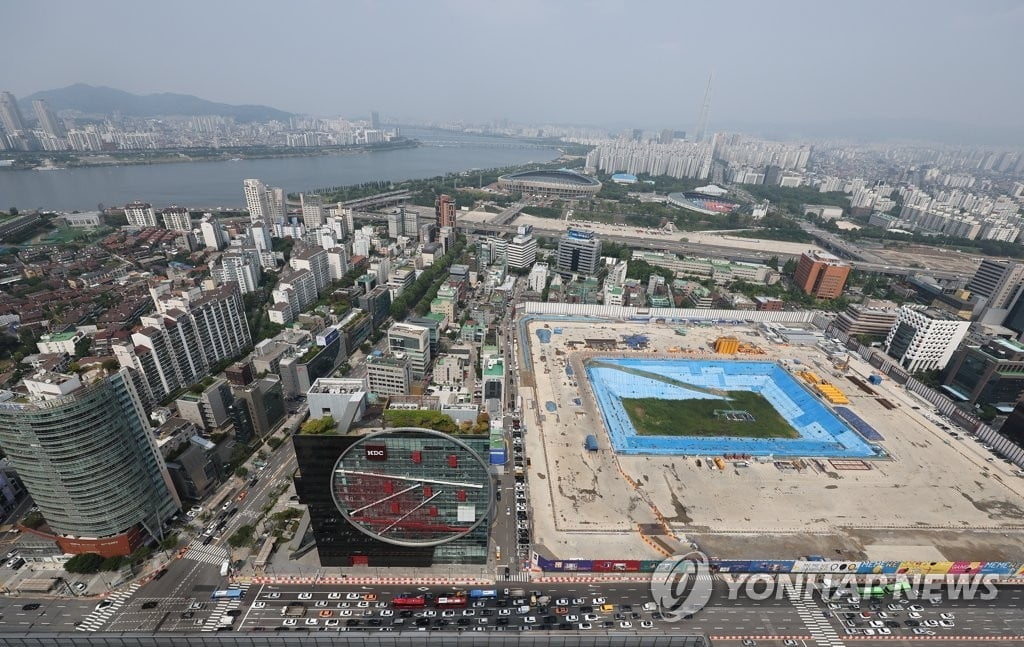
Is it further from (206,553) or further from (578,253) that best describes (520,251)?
(206,553)

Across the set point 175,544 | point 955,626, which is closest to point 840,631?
point 955,626

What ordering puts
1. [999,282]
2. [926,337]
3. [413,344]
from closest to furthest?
[413,344] < [926,337] < [999,282]

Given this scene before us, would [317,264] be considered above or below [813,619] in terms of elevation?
above

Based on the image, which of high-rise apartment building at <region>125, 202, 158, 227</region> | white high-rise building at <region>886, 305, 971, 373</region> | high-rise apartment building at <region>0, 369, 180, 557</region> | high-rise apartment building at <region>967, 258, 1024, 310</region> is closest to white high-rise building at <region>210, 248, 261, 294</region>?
high-rise apartment building at <region>0, 369, 180, 557</region>

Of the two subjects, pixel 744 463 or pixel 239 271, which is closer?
pixel 744 463

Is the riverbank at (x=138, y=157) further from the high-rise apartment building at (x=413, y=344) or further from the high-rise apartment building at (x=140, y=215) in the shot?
the high-rise apartment building at (x=413, y=344)

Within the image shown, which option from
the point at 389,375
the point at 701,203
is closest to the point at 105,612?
the point at 389,375
